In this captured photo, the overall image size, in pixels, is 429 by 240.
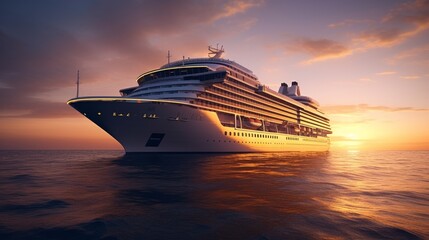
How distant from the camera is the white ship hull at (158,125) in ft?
108

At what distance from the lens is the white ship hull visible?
3281cm


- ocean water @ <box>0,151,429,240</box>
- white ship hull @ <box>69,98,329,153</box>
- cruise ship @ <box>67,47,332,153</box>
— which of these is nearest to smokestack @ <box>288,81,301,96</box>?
cruise ship @ <box>67,47,332,153</box>

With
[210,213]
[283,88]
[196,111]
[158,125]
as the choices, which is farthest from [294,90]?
[210,213]

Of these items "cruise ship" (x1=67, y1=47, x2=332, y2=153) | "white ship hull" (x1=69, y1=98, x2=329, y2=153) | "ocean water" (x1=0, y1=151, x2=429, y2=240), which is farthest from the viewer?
"cruise ship" (x1=67, y1=47, x2=332, y2=153)

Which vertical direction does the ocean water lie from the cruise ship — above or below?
below

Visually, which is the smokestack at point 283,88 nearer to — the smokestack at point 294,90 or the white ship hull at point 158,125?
the smokestack at point 294,90

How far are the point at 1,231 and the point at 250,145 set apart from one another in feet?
151

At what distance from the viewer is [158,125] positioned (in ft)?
115

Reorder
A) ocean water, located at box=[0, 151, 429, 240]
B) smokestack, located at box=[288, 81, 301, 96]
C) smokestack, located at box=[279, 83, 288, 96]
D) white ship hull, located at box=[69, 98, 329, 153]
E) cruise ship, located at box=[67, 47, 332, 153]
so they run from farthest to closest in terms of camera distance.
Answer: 1. smokestack, located at box=[279, 83, 288, 96]
2. smokestack, located at box=[288, 81, 301, 96]
3. cruise ship, located at box=[67, 47, 332, 153]
4. white ship hull, located at box=[69, 98, 329, 153]
5. ocean water, located at box=[0, 151, 429, 240]

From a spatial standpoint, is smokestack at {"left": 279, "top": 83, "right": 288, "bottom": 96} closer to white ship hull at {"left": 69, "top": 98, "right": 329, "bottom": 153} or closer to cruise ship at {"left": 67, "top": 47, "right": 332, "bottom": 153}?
cruise ship at {"left": 67, "top": 47, "right": 332, "bottom": 153}

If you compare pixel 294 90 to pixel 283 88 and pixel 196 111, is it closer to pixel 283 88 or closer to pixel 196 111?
pixel 283 88

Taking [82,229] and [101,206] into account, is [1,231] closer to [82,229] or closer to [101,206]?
[82,229]

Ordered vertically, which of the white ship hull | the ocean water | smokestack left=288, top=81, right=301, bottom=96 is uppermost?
smokestack left=288, top=81, right=301, bottom=96

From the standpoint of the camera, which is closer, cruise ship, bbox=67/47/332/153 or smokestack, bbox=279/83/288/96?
cruise ship, bbox=67/47/332/153
